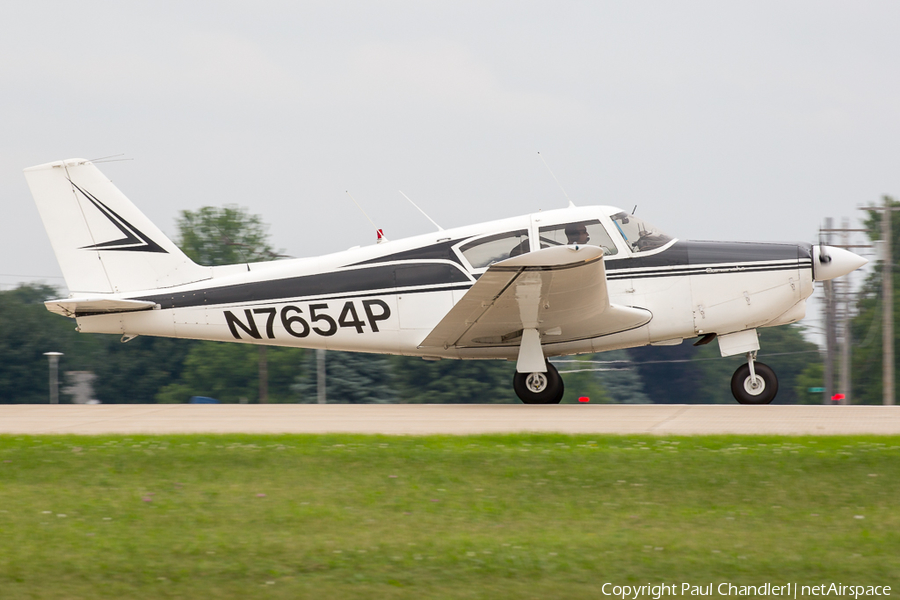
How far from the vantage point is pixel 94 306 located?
41.4ft

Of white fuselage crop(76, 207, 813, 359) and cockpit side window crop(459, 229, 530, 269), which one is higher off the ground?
cockpit side window crop(459, 229, 530, 269)

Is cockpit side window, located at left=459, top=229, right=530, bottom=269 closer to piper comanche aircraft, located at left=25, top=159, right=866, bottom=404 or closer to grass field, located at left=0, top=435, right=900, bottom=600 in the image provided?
piper comanche aircraft, located at left=25, top=159, right=866, bottom=404

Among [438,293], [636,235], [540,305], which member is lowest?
[540,305]

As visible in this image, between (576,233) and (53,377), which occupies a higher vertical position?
(576,233)

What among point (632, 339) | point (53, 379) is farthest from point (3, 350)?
point (632, 339)

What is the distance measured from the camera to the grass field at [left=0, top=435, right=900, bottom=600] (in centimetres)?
482

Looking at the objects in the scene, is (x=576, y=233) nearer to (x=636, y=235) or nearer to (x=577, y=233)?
(x=577, y=233)

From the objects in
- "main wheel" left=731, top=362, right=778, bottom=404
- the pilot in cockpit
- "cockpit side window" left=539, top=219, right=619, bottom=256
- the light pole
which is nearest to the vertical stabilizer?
"cockpit side window" left=539, top=219, right=619, bottom=256

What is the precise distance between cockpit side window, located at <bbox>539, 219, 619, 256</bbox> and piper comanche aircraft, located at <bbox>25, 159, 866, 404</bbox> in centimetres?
2

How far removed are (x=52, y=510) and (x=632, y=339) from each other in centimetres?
824

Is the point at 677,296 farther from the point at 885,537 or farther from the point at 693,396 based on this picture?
the point at 693,396

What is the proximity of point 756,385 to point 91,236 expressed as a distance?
31.9 ft

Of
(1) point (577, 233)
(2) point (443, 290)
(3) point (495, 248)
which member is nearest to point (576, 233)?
(1) point (577, 233)

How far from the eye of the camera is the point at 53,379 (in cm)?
5647
